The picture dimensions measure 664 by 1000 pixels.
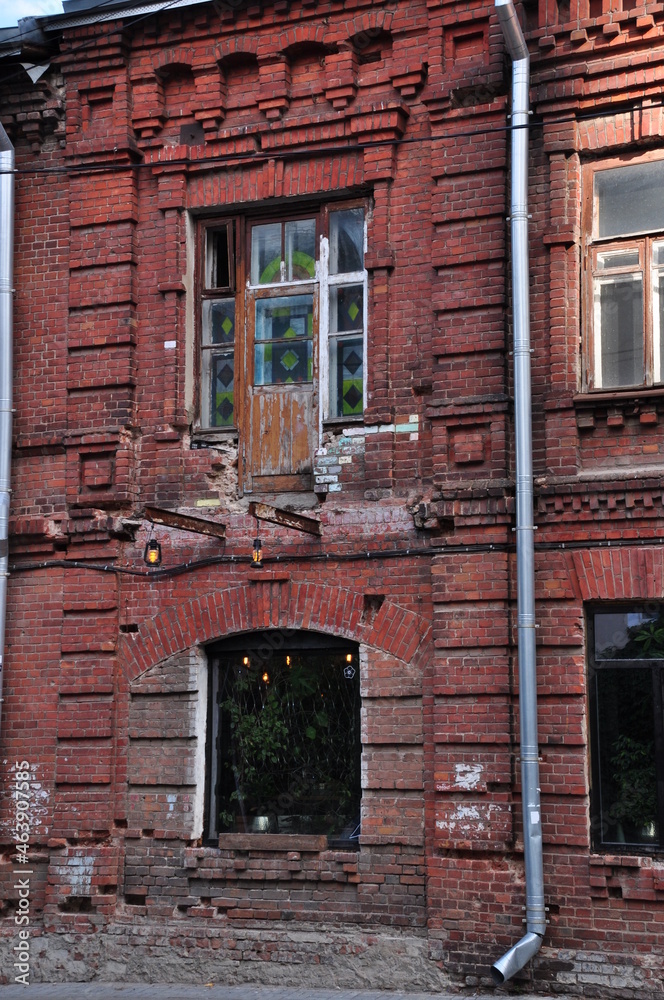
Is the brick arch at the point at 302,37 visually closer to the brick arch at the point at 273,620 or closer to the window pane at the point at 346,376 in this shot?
the window pane at the point at 346,376

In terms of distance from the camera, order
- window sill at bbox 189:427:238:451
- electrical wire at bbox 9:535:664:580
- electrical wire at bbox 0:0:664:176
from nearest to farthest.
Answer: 1. electrical wire at bbox 9:535:664:580
2. electrical wire at bbox 0:0:664:176
3. window sill at bbox 189:427:238:451

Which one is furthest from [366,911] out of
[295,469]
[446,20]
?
[446,20]

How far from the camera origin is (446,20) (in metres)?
9.84

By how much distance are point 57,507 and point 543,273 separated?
4389 mm

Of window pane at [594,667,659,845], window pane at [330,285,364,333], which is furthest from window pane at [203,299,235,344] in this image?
window pane at [594,667,659,845]

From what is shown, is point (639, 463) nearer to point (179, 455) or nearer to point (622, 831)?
point (622, 831)

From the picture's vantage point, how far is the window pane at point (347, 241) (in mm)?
10312

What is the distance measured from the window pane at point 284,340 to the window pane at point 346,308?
19 centimetres

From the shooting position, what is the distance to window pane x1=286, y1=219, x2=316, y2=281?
34.3 feet

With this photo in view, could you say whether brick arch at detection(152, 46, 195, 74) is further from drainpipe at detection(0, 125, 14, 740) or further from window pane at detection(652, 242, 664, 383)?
window pane at detection(652, 242, 664, 383)

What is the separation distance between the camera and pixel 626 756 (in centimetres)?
881

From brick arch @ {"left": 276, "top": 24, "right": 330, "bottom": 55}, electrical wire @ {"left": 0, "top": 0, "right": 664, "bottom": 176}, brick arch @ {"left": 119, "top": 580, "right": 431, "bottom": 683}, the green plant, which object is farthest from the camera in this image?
brick arch @ {"left": 276, "top": 24, "right": 330, "bottom": 55}

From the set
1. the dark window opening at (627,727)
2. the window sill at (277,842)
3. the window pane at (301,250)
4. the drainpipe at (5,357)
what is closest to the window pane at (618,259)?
the window pane at (301,250)

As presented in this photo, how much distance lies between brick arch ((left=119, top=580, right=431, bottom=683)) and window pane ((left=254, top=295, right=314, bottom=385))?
1749mm
